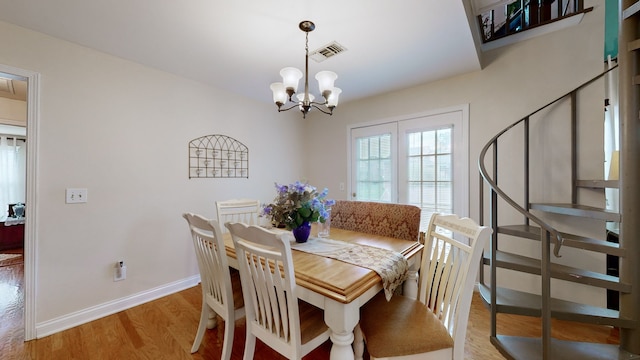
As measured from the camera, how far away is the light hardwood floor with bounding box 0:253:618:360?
166 cm

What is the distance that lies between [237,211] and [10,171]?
16.3 feet

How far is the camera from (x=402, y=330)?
1162 mm

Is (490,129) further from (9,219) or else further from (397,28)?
(9,219)

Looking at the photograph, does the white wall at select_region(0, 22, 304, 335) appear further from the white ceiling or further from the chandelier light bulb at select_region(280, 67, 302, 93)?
the chandelier light bulb at select_region(280, 67, 302, 93)

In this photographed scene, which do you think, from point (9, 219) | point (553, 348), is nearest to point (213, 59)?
point (553, 348)

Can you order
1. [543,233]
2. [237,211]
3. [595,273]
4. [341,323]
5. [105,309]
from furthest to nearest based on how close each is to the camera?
[237,211], [105,309], [595,273], [543,233], [341,323]

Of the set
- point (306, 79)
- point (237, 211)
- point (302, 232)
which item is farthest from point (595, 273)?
point (237, 211)

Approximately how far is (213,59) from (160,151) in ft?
3.51

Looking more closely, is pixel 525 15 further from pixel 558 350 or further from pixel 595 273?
pixel 558 350

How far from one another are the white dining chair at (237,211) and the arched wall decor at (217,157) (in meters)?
0.67

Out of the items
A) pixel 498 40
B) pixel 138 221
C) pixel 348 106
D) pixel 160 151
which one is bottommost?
pixel 138 221

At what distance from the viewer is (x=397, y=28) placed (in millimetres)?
1803

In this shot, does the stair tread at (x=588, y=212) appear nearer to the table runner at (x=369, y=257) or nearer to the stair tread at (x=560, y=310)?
the stair tread at (x=560, y=310)

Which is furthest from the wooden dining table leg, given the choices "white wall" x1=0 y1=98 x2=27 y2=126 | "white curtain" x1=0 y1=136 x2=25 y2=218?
"white curtain" x1=0 y1=136 x2=25 y2=218
